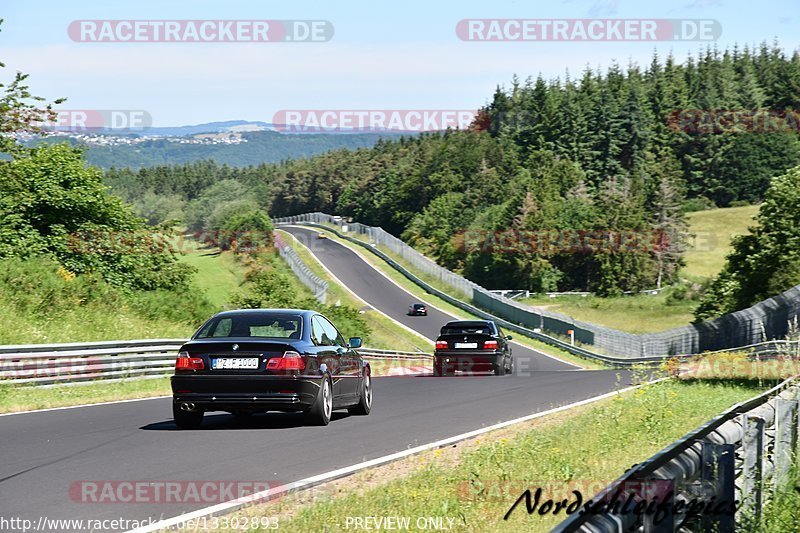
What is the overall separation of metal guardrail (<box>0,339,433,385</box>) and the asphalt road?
394 cm

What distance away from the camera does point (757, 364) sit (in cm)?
2166

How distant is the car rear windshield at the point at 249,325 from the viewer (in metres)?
13.5

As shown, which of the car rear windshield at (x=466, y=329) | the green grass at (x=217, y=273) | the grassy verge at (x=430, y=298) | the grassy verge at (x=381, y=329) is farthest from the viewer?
the green grass at (x=217, y=273)

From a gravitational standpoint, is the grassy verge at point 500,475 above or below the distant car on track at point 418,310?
above

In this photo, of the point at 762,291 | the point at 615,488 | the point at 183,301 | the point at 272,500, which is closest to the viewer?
the point at 615,488

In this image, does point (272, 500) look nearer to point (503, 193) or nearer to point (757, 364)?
point (757, 364)

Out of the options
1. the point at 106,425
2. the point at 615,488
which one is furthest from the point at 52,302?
the point at 615,488

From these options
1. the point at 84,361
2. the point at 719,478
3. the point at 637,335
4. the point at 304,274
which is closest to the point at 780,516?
the point at 719,478

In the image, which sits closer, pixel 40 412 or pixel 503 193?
pixel 40 412

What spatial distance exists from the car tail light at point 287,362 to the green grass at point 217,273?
69.4 meters

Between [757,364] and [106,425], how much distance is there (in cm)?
1365

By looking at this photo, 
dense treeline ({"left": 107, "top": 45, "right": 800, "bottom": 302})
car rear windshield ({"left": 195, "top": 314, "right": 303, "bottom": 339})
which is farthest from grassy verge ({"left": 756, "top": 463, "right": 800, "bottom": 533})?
dense treeline ({"left": 107, "top": 45, "right": 800, "bottom": 302})

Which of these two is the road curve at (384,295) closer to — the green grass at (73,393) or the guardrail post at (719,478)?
the green grass at (73,393)

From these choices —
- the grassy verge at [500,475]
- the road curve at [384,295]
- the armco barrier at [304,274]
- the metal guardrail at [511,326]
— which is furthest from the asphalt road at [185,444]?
the armco barrier at [304,274]
